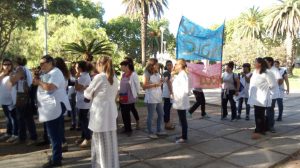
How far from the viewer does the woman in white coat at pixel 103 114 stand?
4406 millimetres

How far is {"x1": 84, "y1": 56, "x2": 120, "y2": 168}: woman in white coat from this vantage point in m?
4.41

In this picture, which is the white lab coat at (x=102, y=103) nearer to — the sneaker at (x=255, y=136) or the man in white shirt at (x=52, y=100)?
the man in white shirt at (x=52, y=100)

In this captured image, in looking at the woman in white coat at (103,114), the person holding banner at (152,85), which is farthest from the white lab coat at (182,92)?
the woman in white coat at (103,114)

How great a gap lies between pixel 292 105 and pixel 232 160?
7316 mm

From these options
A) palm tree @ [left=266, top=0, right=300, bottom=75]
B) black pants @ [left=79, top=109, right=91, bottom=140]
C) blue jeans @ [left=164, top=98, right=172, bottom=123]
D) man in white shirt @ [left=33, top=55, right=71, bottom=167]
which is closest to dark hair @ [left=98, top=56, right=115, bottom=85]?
man in white shirt @ [left=33, top=55, right=71, bottom=167]

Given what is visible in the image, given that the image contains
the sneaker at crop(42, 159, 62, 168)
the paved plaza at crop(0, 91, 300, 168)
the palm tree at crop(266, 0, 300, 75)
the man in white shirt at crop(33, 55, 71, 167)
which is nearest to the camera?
the man in white shirt at crop(33, 55, 71, 167)

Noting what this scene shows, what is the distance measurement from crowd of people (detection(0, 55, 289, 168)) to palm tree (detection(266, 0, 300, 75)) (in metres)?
31.7

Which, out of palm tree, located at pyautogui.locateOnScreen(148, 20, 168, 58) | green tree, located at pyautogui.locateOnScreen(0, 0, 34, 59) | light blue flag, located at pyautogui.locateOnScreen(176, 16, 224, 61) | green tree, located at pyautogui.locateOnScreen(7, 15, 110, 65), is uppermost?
palm tree, located at pyautogui.locateOnScreen(148, 20, 168, 58)

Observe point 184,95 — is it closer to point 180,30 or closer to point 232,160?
point 232,160

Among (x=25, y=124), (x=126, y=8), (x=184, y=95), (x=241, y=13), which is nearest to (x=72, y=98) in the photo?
(x=25, y=124)

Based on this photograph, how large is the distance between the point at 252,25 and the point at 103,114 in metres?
54.8

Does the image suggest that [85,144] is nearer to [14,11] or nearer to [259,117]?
[259,117]

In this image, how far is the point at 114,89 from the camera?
4527 millimetres

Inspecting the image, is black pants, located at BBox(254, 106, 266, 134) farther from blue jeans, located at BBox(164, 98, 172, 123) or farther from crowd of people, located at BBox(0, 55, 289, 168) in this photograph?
blue jeans, located at BBox(164, 98, 172, 123)
